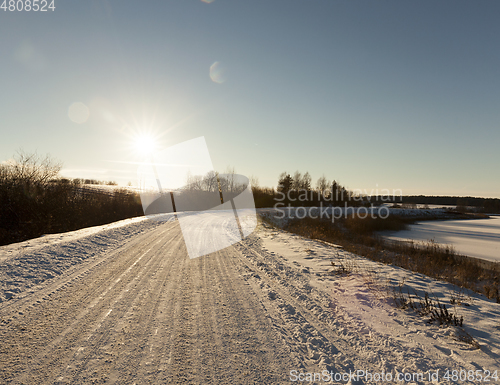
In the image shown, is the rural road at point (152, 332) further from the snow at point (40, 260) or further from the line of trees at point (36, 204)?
the line of trees at point (36, 204)

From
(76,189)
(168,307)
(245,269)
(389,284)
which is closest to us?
(168,307)

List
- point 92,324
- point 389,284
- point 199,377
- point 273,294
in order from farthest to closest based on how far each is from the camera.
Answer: point 389,284, point 273,294, point 92,324, point 199,377

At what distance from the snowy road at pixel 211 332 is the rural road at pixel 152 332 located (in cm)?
2

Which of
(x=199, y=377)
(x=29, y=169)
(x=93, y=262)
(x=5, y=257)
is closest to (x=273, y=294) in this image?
(x=199, y=377)

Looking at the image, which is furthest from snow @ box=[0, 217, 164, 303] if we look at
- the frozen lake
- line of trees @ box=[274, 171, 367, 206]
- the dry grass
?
line of trees @ box=[274, 171, 367, 206]

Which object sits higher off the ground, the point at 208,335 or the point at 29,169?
the point at 29,169

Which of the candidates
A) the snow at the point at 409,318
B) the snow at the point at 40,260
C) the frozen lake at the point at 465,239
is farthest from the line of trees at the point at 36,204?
the frozen lake at the point at 465,239

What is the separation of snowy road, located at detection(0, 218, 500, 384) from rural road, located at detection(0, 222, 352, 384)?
0.06 ft

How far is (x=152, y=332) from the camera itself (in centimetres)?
397

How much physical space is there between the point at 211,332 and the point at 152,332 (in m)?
0.96

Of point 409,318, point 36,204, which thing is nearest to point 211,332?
point 409,318

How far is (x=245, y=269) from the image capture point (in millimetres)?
8055

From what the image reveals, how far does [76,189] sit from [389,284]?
2682cm

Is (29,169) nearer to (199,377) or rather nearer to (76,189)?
(76,189)
